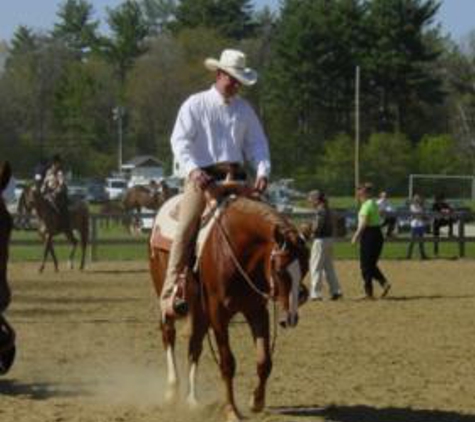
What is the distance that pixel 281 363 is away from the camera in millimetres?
12984

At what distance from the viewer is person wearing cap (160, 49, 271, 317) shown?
32.2 ft

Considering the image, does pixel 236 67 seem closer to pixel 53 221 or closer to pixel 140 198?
pixel 53 221

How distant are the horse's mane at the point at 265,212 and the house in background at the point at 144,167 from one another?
69.8 metres

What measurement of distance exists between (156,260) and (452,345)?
4933 millimetres

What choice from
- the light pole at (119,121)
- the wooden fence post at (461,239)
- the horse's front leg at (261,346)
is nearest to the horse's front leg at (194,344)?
the horse's front leg at (261,346)

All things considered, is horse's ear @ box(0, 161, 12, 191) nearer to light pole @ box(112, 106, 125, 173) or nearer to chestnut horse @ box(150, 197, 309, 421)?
chestnut horse @ box(150, 197, 309, 421)

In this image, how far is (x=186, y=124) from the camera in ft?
32.2

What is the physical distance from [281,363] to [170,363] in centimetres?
249

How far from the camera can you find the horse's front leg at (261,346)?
31.1ft

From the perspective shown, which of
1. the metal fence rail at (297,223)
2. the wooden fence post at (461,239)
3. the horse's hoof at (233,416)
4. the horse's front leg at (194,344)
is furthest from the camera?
the wooden fence post at (461,239)

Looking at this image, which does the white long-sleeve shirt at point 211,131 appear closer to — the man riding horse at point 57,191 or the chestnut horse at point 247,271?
the chestnut horse at point 247,271

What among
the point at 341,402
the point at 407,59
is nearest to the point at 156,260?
the point at 341,402

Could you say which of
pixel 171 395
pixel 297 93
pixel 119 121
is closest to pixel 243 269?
pixel 171 395

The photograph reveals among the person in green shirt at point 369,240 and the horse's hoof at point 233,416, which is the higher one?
the person in green shirt at point 369,240
